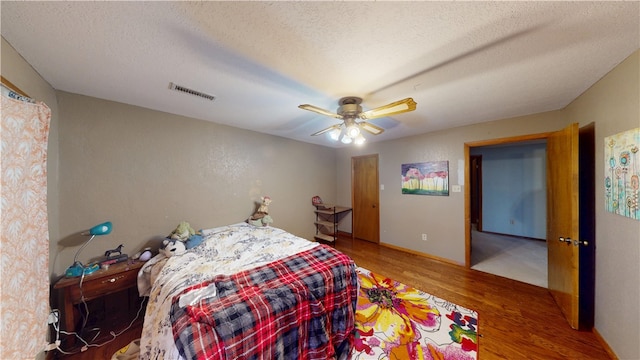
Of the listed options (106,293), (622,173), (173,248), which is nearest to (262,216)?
(173,248)

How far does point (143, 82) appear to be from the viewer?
1734 millimetres

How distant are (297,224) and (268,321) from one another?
282 cm

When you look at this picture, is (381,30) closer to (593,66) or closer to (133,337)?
(593,66)

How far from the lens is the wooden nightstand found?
167 centimetres

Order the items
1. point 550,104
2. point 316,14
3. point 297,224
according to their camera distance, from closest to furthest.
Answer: point 316,14
point 550,104
point 297,224

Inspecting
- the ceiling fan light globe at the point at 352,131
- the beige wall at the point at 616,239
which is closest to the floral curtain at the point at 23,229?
the ceiling fan light globe at the point at 352,131

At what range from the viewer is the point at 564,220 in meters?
1.99

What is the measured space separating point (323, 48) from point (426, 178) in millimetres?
3083

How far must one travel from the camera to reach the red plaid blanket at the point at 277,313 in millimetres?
1086

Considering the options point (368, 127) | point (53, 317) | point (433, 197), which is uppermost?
point (368, 127)

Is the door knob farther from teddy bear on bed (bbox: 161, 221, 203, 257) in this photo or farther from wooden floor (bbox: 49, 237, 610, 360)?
teddy bear on bed (bbox: 161, 221, 203, 257)

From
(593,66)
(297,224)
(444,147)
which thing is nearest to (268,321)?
(297,224)

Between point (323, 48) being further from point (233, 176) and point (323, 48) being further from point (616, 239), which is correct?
point (616, 239)

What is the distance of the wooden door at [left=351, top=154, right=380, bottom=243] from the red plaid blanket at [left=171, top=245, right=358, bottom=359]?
2580 mm
